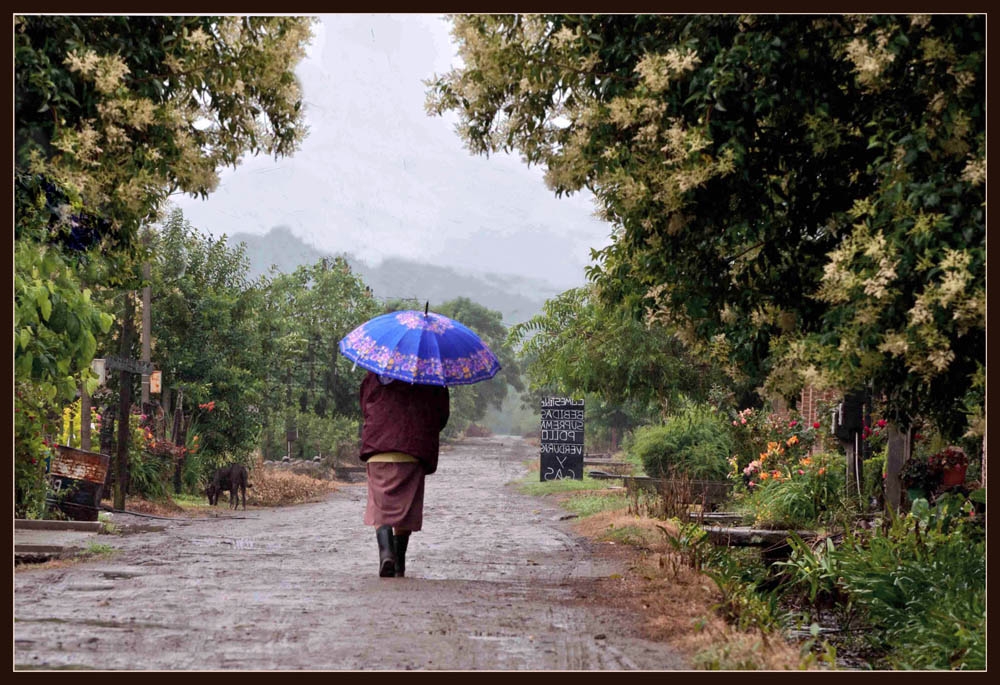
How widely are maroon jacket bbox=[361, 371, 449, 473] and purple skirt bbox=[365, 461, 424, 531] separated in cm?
15

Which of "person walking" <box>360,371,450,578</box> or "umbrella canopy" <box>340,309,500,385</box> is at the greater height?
"umbrella canopy" <box>340,309,500,385</box>

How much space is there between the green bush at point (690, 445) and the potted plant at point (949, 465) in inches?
444

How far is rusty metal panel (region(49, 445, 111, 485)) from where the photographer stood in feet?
45.4

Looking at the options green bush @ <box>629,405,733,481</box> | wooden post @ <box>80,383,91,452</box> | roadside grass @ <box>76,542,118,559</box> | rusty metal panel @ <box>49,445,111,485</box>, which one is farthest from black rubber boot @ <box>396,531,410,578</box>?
green bush @ <box>629,405,733,481</box>

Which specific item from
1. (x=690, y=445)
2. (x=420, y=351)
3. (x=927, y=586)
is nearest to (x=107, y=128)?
(x=420, y=351)

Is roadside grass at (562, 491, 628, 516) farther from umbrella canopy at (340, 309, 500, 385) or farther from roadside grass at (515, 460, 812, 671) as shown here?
umbrella canopy at (340, 309, 500, 385)

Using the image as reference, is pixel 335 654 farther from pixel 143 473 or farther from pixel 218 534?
pixel 143 473

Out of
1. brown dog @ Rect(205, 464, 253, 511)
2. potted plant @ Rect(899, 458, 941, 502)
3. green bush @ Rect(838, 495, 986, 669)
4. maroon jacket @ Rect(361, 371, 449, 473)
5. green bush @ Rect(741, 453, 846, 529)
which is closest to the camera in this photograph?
green bush @ Rect(838, 495, 986, 669)

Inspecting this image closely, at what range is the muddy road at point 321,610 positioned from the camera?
603cm

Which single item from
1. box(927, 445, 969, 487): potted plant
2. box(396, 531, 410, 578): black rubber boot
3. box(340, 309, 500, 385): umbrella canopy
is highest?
box(340, 309, 500, 385): umbrella canopy

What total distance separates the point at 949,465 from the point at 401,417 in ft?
18.4

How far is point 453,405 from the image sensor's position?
246ft

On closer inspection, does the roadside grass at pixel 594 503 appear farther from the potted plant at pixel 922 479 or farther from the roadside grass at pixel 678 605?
the potted plant at pixel 922 479

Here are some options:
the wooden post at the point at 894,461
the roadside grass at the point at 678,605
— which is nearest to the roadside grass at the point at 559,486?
the roadside grass at the point at 678,605
